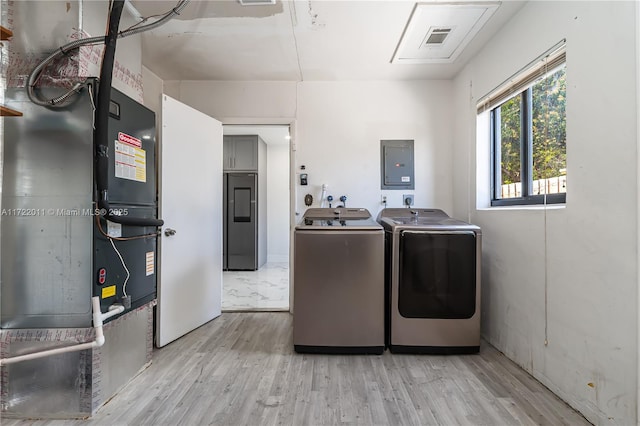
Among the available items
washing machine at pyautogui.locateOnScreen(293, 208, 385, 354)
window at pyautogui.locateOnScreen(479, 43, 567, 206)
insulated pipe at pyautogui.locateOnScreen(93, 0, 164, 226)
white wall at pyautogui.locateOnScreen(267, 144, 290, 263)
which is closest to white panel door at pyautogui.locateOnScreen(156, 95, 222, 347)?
insulated pipe at pyautogui.locateOnScreen(93, 0, 164, 226)

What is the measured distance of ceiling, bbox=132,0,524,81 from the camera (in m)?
1.85

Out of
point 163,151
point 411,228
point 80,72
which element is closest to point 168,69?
point 163,151

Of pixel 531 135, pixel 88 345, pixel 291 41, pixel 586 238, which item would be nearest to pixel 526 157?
pixel 531 135

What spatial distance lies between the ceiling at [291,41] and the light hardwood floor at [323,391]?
2.35m

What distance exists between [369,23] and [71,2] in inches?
68.0

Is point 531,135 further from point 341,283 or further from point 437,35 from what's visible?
point 341,283

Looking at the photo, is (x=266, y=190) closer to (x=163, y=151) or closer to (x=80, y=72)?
(x=163, y=151)

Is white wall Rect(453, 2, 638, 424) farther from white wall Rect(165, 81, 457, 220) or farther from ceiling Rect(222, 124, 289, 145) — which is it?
ceiling Rect(222, 124, 289, 145)

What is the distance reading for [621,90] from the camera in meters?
1.22

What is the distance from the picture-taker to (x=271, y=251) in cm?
562

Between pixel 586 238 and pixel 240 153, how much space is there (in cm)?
444

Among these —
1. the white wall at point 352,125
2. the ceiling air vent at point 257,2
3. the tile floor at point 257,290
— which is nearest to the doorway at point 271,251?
the tile floor at point 257,290

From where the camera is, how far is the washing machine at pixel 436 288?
2.00 m

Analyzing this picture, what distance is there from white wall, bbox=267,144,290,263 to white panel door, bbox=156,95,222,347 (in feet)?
9.08
